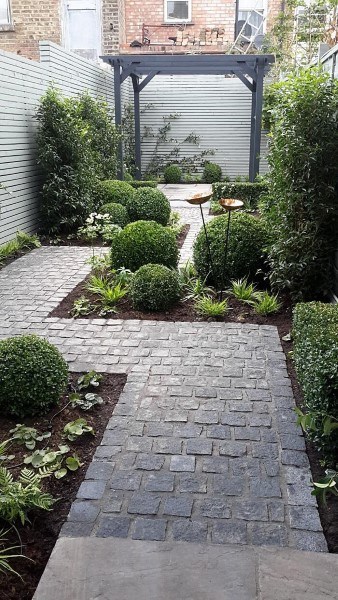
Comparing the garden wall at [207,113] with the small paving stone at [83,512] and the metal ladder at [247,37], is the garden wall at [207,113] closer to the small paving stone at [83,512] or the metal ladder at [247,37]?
the metal ladder at [247,37]

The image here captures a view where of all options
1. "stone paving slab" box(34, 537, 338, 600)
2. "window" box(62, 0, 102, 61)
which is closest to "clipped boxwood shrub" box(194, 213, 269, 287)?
"stone paving slab" box(34, 537, 338, 600)

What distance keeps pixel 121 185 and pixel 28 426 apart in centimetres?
724

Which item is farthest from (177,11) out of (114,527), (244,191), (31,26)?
(114,527)

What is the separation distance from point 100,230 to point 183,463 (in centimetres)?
586

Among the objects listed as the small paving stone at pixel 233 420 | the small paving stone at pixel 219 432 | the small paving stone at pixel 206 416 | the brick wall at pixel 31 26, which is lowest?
the small paving stone at pixel 219 432

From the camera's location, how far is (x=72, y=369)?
3691mm

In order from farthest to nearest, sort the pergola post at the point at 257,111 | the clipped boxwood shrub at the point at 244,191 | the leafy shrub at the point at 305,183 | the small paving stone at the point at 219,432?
the pergola post at the point at 257,111, the clipped boxwood shrub at the point at 244,191, the leafy shrub at the point at 305,183, the small paving stone at the point at 219,432

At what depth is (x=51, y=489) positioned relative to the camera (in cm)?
250

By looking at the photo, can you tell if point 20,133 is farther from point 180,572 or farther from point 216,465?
point 180,572

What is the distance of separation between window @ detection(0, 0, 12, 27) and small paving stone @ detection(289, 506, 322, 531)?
51.8 feet

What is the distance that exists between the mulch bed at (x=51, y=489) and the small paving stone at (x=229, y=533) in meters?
0.67

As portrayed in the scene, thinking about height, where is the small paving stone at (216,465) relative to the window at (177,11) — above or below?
below

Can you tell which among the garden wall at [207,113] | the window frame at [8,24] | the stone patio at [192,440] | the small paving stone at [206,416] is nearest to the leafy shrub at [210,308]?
the stone patio at [192,440]

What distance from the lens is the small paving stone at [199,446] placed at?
2.76 m
